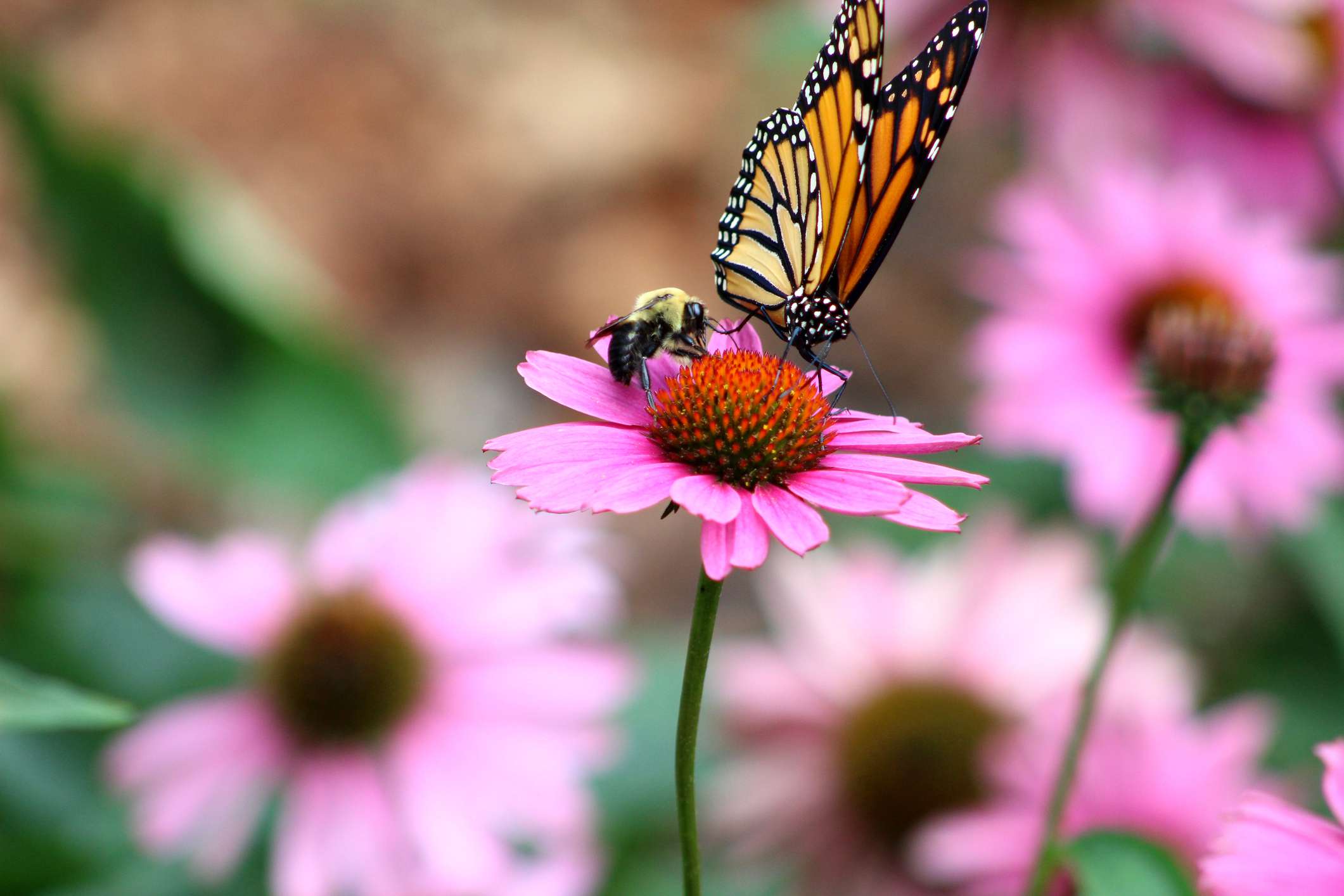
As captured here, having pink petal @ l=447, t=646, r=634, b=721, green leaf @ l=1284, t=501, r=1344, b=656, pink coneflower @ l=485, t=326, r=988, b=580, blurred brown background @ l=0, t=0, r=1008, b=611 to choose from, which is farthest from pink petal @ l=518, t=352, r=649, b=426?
blurred brown background @ l=0, t=0, r=1008, b=611

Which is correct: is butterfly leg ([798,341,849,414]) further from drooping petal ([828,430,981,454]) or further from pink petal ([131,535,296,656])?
pink petal ([131,535,296,656])

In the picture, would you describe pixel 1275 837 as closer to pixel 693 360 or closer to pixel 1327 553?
pixel 693 360

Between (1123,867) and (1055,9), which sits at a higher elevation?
(1055,9)

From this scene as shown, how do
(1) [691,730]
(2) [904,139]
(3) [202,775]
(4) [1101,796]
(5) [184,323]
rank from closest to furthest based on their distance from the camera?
(1) [691,730], (2) [904,139], (4) [1101,796], (3) [202,775], (5) [184,323]

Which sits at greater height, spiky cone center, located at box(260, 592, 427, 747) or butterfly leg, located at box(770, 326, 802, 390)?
spiky cone center, located at box(260, 592, 427, 747)

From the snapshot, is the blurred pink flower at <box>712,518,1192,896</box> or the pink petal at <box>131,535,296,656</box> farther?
the blurred pink flower at <box>712,518,1192,896</box>

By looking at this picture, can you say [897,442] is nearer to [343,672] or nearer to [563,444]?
[563,444]

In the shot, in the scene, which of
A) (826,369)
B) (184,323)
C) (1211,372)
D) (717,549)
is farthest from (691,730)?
(184,323)

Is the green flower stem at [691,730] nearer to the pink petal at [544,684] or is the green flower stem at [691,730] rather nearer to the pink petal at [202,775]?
the pink petal at [544,684]
